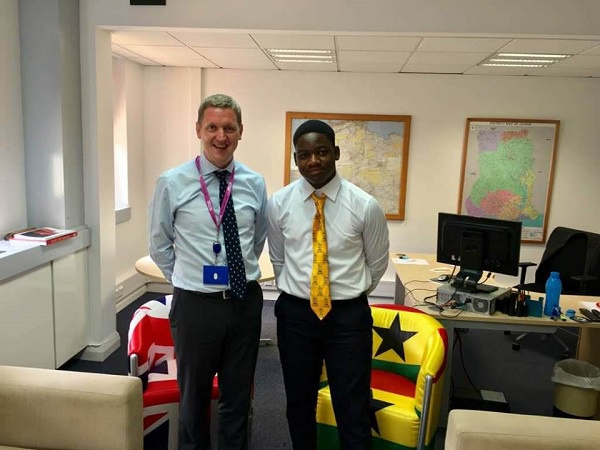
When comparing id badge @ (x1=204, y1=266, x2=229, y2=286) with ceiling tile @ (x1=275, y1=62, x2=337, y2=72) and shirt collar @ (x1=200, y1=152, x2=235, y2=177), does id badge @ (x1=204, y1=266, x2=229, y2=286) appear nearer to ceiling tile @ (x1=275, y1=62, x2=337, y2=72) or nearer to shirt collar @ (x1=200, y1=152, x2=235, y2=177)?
shirt collar @ (x1=200, y1=152, x2=235, y2=177)

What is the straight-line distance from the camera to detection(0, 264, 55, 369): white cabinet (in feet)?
8.48

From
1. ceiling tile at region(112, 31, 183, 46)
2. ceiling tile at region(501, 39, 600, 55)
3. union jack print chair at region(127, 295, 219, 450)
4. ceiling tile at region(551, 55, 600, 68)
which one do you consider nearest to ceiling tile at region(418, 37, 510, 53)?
ceiling tile at region(501, 39, 600, 55)

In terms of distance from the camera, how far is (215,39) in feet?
11.5

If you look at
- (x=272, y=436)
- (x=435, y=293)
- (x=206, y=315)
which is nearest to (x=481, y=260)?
(x=435, y=293)

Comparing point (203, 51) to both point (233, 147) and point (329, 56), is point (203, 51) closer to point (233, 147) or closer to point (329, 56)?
point (329, 56)

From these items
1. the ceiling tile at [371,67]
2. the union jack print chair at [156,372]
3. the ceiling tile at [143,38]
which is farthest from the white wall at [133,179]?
the union jack print chair at [156,372]

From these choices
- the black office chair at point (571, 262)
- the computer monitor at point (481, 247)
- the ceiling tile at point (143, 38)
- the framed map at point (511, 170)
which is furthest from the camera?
the framed map at point (511, 170)

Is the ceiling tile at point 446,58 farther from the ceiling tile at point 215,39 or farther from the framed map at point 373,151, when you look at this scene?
the ceiling tile at point 215,39

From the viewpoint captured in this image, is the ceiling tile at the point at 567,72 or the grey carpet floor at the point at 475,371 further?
the ceiling tile at the point at 567,72

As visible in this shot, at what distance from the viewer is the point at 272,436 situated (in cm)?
260

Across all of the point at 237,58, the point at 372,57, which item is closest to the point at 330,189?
the point at 372,57

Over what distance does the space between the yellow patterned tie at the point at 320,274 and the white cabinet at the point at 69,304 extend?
198 cm

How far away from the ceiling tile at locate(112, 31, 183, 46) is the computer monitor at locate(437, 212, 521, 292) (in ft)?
7.74

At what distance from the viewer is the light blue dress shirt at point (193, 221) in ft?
5.92
